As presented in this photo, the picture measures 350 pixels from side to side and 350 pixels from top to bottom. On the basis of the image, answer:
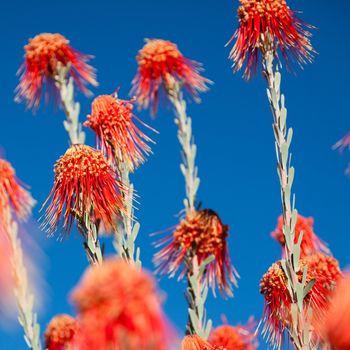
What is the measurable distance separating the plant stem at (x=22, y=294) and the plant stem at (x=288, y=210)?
1.56 m

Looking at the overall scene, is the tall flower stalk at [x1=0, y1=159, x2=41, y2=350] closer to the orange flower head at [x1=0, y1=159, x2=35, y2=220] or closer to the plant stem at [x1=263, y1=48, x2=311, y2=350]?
the orange flower head at [x1=0, y1=159, x2=35, y2=220]

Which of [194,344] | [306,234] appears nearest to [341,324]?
[194,344]

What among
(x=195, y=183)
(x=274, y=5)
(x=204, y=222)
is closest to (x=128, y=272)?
(x=204, y=222)

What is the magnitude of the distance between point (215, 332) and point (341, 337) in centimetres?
373

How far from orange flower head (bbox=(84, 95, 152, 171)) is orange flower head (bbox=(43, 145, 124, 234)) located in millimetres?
603

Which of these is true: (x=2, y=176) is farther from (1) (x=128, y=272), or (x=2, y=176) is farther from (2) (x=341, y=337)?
(2) (x=341, y=337)

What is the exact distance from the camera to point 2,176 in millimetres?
4375

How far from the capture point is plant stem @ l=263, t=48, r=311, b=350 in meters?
3.88

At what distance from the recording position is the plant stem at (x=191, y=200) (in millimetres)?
4140

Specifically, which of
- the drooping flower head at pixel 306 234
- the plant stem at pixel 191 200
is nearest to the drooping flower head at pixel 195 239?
the plant stem at pixel 191 200

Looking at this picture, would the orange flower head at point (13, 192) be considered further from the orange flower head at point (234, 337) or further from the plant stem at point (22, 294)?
the orange flower head at point (234, 337)

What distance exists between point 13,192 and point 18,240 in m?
0.32

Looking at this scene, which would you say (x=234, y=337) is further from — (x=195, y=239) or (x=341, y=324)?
(x=341, y=324)

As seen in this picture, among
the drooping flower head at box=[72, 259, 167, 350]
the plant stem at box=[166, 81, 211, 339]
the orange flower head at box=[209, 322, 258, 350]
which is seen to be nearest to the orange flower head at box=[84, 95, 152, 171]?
the plant stem at box=[166, 81, 211, 339]
